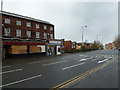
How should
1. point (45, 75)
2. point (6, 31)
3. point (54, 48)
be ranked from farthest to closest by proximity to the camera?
point (54, 48) → point (6, 31) → point (45, 75)

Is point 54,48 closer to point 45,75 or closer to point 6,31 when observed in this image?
point 6,31

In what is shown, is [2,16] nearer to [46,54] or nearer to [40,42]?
[40,42]

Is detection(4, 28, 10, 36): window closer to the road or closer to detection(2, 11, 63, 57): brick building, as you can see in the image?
detection(2, 11, 63, 57): brick building

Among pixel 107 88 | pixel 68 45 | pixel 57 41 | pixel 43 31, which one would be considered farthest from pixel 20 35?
pixel 107 88

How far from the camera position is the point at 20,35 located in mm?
26391

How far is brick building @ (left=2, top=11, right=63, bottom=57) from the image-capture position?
840 inches

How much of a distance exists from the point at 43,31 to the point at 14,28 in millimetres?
9679

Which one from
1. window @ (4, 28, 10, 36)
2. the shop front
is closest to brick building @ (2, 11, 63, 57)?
window @ (4, 28, 10, 36)

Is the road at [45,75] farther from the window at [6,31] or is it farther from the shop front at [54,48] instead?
the shop front at [54,48]

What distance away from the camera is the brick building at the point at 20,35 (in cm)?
2133

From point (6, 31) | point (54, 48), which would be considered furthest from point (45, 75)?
point (54, 48)

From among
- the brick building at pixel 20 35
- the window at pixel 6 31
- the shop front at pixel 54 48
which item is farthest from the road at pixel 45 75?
the shop front at pixel 54 48

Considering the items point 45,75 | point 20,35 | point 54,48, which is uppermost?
point 20,35

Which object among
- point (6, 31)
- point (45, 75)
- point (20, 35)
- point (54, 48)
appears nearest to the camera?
point (45, 75)
